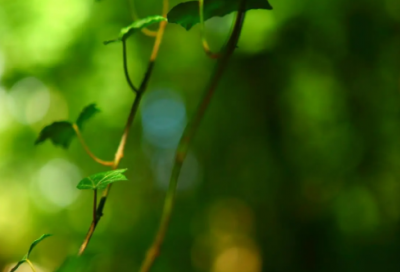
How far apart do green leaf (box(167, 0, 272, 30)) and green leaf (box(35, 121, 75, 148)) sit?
251 millimetres

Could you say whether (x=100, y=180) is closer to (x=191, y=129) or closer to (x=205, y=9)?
(x=191, y=129)

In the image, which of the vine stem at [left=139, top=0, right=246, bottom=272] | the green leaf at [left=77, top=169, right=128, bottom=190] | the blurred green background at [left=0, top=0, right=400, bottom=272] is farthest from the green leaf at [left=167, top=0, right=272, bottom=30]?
the blurred green background at [left=0, top=0, right=400, bottom=272]

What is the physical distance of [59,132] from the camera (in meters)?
0.64

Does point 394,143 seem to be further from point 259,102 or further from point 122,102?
point 122,102

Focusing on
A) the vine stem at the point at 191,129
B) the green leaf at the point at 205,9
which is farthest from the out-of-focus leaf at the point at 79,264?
the green leaf at the point at 205,9

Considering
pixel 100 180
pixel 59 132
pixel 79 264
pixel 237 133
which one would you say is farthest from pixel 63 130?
pixel 237 133

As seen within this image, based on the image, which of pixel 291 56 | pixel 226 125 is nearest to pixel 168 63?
pixel 226 125

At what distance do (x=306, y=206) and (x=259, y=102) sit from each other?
3.30 feet

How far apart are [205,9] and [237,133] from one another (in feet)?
11.4

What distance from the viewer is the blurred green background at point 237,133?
9.29 feet

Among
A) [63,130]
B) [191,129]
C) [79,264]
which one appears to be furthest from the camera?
[63,130]

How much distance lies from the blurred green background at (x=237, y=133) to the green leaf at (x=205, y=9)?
6.34 ft

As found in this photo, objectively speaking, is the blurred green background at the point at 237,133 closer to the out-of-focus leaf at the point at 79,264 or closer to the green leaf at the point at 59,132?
the green leaf at the point at 59,132

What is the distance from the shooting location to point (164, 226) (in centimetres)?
43
